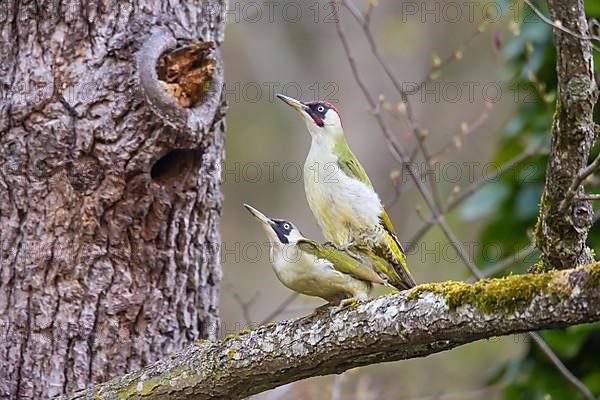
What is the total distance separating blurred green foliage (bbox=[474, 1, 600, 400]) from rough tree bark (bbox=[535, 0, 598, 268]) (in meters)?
3.06

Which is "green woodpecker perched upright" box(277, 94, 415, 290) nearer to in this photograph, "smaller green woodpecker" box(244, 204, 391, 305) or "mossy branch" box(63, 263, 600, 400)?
"smaller green woodpecker" box(244, 204, 391, 305)

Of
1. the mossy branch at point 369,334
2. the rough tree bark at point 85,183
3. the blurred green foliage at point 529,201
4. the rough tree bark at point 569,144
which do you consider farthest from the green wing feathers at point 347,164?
the blurred green foliage at point 529,201

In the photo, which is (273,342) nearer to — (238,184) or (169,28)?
(169,28)

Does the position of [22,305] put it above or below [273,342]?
above

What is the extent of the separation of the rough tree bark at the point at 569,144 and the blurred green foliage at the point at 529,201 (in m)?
3.06

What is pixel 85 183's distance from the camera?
12.9ft

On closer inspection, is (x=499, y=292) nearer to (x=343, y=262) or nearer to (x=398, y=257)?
(x=343, y=262)

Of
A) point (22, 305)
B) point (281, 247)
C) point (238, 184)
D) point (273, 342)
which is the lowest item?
point (273, 342)

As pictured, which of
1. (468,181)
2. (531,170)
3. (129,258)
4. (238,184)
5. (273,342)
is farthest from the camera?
(238,184)

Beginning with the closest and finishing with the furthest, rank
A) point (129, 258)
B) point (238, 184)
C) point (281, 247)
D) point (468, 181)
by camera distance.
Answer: point (281, 247) < point (129, 258) < point (468, 181) < point (238, 184)

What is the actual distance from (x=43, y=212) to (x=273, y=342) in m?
1.36

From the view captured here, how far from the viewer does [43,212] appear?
400cm

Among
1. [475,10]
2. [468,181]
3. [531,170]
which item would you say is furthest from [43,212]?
[475,10]

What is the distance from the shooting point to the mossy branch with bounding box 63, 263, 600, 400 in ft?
8.41
